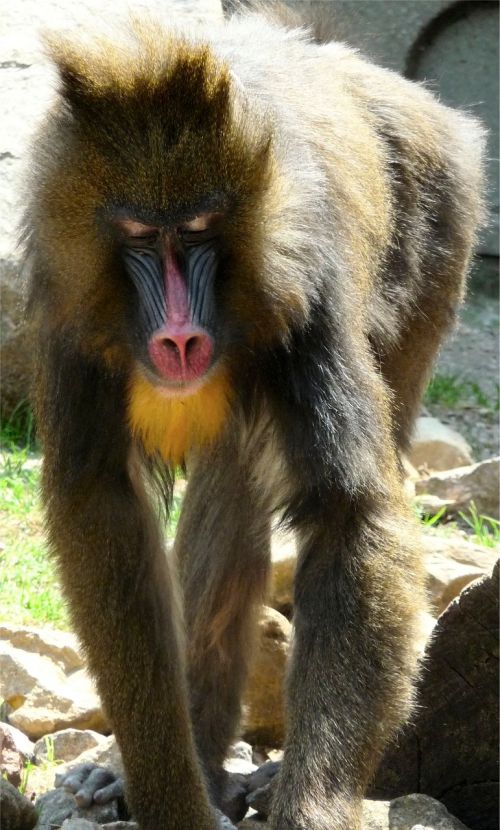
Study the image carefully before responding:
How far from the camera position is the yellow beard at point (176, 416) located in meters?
3.39

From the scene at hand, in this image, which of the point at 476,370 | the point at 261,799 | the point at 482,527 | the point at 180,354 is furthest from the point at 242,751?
the point at 476,370

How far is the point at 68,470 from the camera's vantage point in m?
3.47

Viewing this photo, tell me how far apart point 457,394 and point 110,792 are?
467cm

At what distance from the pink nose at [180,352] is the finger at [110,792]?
1486mm

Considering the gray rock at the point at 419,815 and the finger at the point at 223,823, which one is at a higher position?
the gray rock at the point at 419,815

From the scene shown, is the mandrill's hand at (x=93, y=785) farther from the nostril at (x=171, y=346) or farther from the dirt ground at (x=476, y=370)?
the dirt ground at (x=476, y=370)

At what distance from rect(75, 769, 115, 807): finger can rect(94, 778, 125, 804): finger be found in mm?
18

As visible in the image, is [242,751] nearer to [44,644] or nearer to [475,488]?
[44,644]

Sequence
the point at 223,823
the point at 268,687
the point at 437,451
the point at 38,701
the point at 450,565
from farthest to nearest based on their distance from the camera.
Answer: the point at 437,451 < the point at 450,565 < the point at 268,687 < the point at 38,701 < the point at 223,823

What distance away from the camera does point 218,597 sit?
166 inches

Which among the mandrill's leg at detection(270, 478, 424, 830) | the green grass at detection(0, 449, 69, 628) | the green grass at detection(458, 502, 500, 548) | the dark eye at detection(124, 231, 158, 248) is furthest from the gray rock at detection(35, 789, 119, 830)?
the green grass at detection(458, 502, 500, 548)

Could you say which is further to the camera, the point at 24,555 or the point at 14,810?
the point at 24,555

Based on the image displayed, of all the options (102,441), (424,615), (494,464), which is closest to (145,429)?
(102,441)

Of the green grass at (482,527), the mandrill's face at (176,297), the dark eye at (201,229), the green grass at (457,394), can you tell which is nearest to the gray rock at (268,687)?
the green grass at (482,527)
